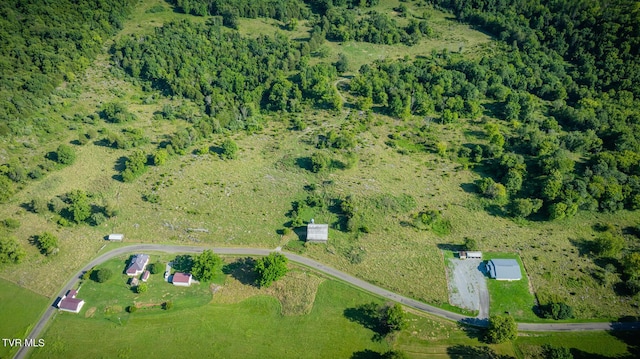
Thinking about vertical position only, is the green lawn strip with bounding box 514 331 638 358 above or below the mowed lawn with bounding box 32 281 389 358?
above

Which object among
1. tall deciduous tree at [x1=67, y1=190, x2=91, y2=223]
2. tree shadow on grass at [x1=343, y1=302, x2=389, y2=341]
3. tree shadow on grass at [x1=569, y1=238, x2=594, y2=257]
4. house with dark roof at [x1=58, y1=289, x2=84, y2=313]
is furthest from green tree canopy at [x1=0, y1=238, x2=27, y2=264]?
tree shadow on grass at [x1=569, y1=238, x2=594, y2=257]

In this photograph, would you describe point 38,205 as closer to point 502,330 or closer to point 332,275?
point 332,275

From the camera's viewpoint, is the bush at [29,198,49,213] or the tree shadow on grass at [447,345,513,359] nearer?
the tree shadow on grass at [447,345,513,359]

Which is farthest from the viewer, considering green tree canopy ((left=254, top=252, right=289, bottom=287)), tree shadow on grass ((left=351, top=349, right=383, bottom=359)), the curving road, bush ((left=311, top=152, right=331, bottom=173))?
bush ((left=311, top=152, right=331, bottom=173))

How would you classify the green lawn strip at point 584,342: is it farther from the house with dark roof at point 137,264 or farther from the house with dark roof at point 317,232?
the house with dark roof at point 137,264

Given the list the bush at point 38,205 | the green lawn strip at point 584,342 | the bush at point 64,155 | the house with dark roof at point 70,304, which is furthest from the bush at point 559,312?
the bush at point 64,155

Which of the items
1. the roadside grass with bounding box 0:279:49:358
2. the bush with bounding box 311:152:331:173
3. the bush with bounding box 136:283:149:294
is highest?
the bush with bounding box 311:152:331:173

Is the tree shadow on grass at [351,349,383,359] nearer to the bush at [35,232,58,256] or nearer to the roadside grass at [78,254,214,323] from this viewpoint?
the roadside grass at [78,254,214,323]
